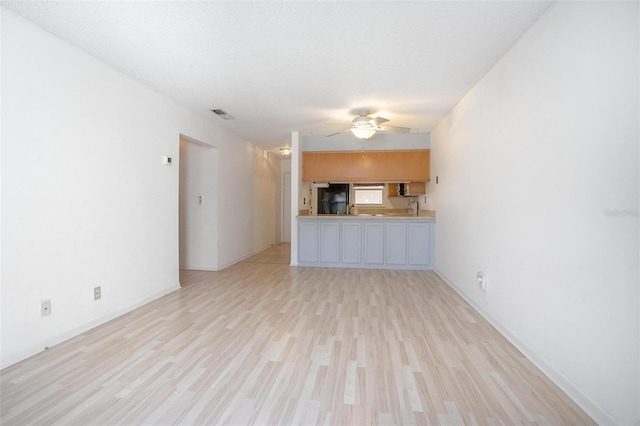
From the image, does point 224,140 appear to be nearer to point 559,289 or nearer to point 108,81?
point 108,81

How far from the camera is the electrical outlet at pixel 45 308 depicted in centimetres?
226

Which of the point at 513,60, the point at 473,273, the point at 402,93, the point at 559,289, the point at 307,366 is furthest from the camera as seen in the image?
the point at 402,93

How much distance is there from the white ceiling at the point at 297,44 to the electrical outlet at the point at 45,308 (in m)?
2.08

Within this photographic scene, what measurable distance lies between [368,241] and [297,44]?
3.58 meters

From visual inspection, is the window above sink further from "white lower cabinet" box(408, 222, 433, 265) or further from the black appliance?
"white lower cabinet" box(408, 222, 433, 265)

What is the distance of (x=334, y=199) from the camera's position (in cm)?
729

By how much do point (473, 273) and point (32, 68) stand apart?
432 cm

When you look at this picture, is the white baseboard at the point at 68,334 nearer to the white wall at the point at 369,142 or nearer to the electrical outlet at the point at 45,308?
the electrical outlet at the point at 45,308

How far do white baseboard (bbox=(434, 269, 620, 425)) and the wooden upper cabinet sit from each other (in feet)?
10.6

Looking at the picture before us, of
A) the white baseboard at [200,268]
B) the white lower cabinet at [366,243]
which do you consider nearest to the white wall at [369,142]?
the white lower cabinet at [366,243]

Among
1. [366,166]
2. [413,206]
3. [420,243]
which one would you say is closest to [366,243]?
[420,243]

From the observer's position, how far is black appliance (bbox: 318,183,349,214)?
717 centimetres

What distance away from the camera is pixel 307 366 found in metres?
2.02

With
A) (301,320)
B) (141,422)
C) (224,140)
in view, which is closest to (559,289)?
(301,320)
